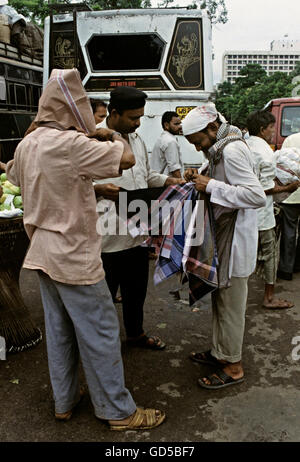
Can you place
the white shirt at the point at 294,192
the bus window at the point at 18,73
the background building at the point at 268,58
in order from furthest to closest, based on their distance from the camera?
the background building at the point at 268,58 < the bus window at the point at 18,73 < the white shirt at the point at 294,192

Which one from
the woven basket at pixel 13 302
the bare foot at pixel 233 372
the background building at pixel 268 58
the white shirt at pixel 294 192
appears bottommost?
the bare foot at pixel 233 372

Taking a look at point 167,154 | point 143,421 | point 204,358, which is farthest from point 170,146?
point 143,421

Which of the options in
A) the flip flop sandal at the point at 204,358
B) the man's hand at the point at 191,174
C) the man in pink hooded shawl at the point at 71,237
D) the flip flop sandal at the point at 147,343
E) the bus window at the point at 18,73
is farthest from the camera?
the bus window at the point at 18,73

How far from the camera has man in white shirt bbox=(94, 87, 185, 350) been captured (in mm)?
2629

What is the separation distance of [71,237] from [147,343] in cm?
149

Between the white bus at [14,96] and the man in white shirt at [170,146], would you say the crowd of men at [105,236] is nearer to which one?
the man in white shirt at [170,146]

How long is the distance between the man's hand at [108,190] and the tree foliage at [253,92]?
24754mm

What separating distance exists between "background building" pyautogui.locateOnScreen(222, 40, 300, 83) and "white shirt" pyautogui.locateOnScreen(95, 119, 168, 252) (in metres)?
115

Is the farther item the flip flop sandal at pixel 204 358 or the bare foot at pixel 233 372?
the flip flop sandal at pixel 204 358

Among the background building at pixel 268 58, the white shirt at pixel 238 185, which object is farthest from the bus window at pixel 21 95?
the background building at pixel 268 58

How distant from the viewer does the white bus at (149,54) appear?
6418mm

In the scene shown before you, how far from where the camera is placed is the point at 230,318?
8.88 ft

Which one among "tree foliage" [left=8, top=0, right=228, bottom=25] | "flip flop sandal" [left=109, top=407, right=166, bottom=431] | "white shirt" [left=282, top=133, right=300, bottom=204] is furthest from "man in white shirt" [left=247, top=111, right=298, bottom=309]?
"tree foliage" [left=8, top=0, right=228, bottom=25]

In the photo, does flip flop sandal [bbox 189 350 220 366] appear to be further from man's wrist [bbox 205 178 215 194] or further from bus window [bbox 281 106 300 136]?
bus window [bbox 281 106 300 136]
